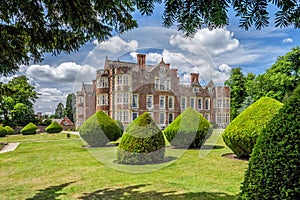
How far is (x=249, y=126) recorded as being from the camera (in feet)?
26.7

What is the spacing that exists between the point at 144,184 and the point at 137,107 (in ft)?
13.5

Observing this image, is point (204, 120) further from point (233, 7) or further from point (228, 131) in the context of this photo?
point (233, 7)

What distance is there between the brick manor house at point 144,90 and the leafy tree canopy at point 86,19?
2.35m

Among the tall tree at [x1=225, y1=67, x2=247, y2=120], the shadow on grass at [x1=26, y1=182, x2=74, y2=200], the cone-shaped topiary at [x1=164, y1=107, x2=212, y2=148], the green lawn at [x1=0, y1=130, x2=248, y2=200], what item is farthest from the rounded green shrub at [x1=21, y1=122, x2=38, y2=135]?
the tall tree at [x1=225, y1=67, x2=247, y2=120]

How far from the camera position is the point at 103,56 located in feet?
16.8

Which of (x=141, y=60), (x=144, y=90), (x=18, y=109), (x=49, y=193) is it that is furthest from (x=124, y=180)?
(x=18, y=109)

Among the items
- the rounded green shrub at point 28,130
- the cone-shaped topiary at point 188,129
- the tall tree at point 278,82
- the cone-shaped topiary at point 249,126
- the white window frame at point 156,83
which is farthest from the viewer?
the rounded green shrub at point 28,130

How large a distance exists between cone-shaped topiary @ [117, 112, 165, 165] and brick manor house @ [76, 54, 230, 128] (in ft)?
2.61

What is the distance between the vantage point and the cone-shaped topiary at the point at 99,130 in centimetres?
1284

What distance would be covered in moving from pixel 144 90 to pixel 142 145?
6.71 feet

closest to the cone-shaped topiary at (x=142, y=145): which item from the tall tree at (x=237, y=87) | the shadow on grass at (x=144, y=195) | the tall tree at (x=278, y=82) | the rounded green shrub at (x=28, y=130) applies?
the shadow on grass at (x=144, y=195)

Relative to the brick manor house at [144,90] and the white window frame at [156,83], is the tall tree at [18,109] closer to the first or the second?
the brick manor house at [144,90]

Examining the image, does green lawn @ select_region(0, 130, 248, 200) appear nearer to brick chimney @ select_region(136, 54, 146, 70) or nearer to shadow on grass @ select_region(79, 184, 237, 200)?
shadow on grass @ select_region(79, 184, 237, 200)

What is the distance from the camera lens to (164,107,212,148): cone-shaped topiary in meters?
11.4
